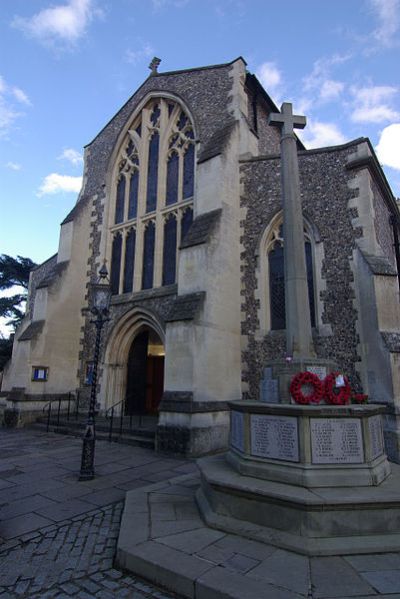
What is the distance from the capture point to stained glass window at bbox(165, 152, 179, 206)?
513 inches

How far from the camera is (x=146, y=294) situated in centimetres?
1217

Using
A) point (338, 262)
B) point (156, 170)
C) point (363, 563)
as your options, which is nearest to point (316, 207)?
point (338, 262)

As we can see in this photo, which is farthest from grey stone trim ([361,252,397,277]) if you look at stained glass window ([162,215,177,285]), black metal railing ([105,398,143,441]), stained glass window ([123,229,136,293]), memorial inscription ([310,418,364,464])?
stained glass window ([123,229,136,293])

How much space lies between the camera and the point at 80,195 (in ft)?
52.0

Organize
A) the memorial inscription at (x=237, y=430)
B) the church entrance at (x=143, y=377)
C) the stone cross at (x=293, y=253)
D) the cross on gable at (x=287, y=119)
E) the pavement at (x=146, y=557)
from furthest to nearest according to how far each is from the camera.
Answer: the church entrance at (x=143, y=377) → the cross on gable at (x=287, y=119) → the stone cross at (x=293, y=253) → the memorial inscription at (x=237, y=430) → the pavement at (x=146, y=557)

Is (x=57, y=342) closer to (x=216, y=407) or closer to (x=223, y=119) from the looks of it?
(x=216, y=407)

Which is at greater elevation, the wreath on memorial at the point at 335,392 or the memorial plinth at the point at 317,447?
the wreath on memorial at the point at 335,392

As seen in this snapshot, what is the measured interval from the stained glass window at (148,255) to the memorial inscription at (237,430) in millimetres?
8249

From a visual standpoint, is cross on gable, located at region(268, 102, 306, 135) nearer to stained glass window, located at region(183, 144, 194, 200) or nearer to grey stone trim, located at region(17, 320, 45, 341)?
stained glass window, located at region(183, 144, 194, 200)

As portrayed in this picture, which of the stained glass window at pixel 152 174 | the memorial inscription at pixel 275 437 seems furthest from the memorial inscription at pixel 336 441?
the stained glass window at pixel 152 174

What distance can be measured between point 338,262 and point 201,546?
7.24 meters

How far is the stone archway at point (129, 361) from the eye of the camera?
488 inches

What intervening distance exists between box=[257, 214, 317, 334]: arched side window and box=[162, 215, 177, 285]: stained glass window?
324 cm

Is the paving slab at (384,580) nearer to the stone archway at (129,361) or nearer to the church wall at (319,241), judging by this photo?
the church wall at (319,241)
